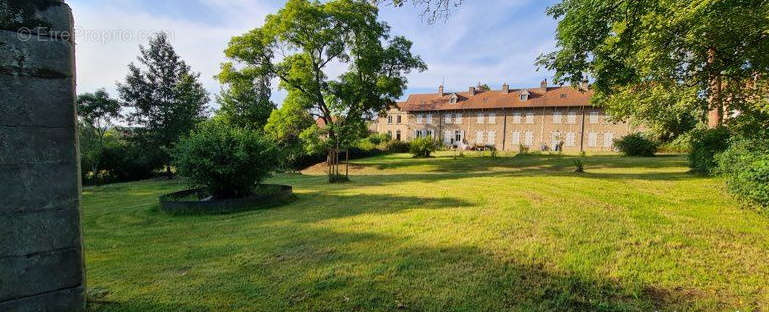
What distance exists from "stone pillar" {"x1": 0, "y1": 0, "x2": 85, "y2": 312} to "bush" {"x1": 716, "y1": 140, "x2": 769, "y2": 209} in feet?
28.0

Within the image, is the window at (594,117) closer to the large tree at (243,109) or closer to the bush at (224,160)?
the large tree at (243,109)

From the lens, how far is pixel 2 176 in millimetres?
1984

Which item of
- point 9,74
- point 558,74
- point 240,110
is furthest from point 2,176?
point 240,110

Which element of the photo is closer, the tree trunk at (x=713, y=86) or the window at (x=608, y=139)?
the tree trunk at (x=713, y=86)

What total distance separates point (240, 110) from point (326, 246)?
2851 cm

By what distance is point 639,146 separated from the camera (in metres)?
20.5

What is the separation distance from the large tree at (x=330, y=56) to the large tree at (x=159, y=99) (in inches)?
265

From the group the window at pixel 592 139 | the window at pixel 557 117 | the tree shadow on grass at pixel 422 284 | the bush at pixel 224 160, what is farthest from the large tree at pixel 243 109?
the window at pixel 592 139

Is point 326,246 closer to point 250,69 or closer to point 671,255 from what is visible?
point 671,255

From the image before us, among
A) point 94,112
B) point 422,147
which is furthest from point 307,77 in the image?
point 94,112

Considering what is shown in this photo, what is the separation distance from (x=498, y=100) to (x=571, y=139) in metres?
8.82

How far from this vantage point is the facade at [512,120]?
33562 mm

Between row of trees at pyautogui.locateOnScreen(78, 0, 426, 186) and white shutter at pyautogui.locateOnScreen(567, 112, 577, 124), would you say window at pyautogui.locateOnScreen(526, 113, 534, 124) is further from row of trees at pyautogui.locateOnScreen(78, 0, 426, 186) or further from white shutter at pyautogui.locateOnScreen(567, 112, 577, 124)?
row of trees at pyautogui.locateOnScreen(78, 0, 426, 186)

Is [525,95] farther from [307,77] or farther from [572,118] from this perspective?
[307,77]
